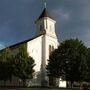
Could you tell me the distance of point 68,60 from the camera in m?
58.7

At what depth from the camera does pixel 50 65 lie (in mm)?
60719

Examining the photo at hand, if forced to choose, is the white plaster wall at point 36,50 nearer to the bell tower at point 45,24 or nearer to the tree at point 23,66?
the bell tower at point 45,24

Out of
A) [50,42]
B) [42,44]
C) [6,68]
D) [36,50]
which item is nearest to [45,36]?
[50,42]

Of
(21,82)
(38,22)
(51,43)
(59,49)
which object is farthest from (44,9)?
(21,82)

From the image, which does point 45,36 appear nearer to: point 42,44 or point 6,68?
point 42,44

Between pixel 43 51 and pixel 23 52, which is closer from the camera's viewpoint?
pixel 23 52

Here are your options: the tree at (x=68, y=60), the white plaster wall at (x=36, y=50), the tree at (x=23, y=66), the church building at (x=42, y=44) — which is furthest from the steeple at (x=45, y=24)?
the tree at (x=23, y=66)

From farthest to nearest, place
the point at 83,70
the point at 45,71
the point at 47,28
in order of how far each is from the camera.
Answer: the point at 47,28
the point at 45,71
the point at 83,70

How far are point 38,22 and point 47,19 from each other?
2746 millimetres

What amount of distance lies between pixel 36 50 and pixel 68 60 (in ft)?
31.4

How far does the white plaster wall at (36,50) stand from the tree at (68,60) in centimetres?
420

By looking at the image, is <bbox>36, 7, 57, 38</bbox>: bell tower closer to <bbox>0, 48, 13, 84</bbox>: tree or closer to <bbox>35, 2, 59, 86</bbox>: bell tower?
<bbox>35, 2, 59, 86</bbox>: bell tower

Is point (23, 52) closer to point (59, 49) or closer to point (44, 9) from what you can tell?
point (59, 49)

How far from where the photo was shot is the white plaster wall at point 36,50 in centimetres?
6359
